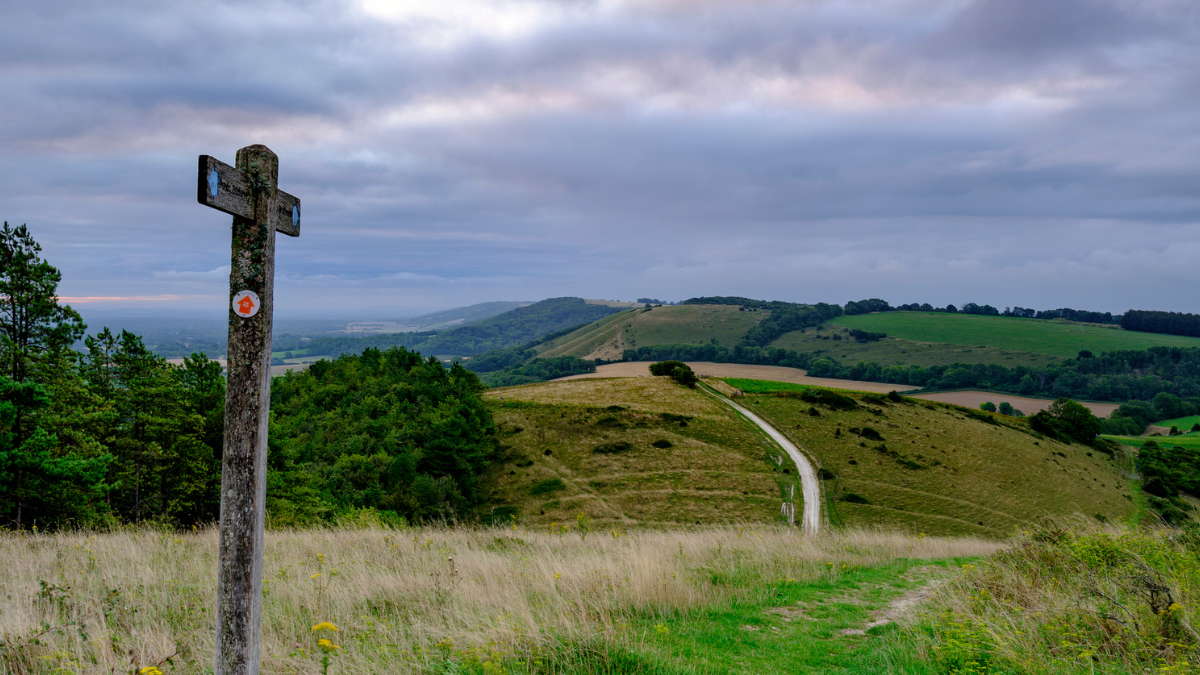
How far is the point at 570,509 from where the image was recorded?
4350 cm

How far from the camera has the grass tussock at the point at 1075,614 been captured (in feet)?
16.2

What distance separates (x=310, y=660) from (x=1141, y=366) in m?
197

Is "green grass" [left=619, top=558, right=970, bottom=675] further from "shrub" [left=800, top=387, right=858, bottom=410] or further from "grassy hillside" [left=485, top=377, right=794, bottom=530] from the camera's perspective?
"shrub" [left=800, top=387, right=858, bottom=410]

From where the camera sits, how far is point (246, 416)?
350cm

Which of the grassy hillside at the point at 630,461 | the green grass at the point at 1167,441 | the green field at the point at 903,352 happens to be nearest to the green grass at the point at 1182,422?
the green grass at the point at 1167,441

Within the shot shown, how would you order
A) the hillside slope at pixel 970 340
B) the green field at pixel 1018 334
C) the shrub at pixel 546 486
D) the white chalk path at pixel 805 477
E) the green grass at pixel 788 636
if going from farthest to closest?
the green field at pixel 1018 334 → the hillside slope at pixel 970 340 → the shrub at pixel 546 486 → the white chalk path at pixel 805 477 → the green grass at pixel 788 636

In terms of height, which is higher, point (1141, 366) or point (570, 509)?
point (1141, 366)

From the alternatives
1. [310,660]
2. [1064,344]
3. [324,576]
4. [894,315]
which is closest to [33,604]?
[324,576]

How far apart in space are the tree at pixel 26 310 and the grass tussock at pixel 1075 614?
85.4 ft

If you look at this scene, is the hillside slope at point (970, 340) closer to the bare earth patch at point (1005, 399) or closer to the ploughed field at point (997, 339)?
the ploughed field at point (997, 339)

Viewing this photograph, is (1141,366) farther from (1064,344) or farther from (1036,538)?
(1036,538)

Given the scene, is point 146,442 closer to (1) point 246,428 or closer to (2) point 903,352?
(1) point 246,428

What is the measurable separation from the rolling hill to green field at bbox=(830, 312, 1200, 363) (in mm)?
94423

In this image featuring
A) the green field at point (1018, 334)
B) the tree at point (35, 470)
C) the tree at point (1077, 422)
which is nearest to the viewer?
the tree at point (35, 470)
